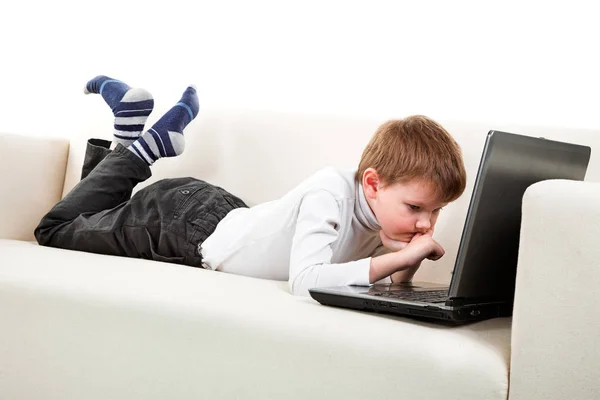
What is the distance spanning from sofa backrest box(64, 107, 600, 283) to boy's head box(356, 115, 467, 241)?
0.58 ft

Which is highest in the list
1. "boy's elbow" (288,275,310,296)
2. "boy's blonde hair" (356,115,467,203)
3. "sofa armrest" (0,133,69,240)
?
"boy's blonde hair" (356,115,467,203)

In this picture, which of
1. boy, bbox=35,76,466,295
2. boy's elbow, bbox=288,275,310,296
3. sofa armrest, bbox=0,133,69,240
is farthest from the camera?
sofa armrest, bbox=0,133,69,240

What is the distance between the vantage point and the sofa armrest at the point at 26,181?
82.3 inches

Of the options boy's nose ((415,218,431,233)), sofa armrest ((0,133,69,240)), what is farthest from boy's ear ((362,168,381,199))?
sofa armrest ((0,133,69,240))

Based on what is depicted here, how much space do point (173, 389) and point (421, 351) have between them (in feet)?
1.31

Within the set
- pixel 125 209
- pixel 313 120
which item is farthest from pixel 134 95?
pixel 313 120

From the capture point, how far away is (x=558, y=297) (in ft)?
3.39

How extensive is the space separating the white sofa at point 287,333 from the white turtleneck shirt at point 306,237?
10cm

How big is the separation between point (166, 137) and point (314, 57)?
708 mm

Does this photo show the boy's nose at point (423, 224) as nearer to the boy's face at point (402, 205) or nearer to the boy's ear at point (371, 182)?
the boy's face at point (402, 205)

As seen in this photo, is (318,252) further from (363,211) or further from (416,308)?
(416,308)

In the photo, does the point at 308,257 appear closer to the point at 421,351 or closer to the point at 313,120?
the point at 421,351

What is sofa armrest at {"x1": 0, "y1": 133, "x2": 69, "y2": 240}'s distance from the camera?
82.3 inches

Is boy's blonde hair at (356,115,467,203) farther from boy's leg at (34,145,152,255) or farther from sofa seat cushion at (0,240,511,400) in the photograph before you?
boy's leg at (34,145,152,255)
